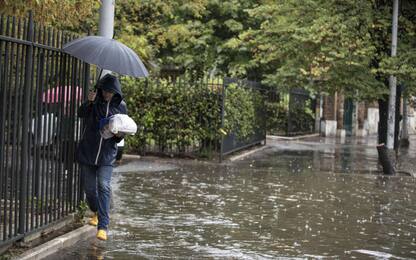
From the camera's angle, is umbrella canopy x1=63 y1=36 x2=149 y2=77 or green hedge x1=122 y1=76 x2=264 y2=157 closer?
umbrella canopy x1=63 y1=36 x2=149 y2=77

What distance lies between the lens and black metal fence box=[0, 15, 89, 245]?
6.39 meters

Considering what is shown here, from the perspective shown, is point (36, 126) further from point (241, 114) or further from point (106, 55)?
point (241, 114)

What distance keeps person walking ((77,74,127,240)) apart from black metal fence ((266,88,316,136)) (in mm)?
22438

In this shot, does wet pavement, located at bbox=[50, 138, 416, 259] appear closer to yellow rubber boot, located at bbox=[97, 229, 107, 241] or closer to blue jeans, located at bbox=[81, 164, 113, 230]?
yellow rubber boot, located at bbox=[97, 229, 107, 241]

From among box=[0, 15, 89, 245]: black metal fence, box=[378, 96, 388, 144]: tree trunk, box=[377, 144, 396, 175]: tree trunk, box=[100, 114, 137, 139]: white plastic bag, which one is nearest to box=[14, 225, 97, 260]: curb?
box=[0, 15, 89, 245]: black metal fence

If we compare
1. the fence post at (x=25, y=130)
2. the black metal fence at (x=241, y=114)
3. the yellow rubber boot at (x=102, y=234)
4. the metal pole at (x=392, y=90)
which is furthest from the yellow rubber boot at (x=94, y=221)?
the metal pole at (x=392, y=90)

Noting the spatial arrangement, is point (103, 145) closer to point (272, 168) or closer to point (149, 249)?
point (149, 249)

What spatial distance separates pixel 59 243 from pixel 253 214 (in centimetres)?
399

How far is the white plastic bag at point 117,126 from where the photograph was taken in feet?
24.1

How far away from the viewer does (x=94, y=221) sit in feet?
27.3

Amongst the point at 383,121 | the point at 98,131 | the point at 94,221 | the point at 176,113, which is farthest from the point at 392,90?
the point at 98,131

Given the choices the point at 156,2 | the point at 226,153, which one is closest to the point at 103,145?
the point at 226,153

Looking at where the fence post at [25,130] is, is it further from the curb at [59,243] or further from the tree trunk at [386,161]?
the tree trunk at [386,161]

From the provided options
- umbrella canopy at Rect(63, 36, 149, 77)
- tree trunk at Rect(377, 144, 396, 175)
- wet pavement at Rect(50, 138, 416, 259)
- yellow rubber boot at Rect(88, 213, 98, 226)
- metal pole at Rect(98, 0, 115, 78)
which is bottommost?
wet pavement at Rect(50, 138, 416, 259)
